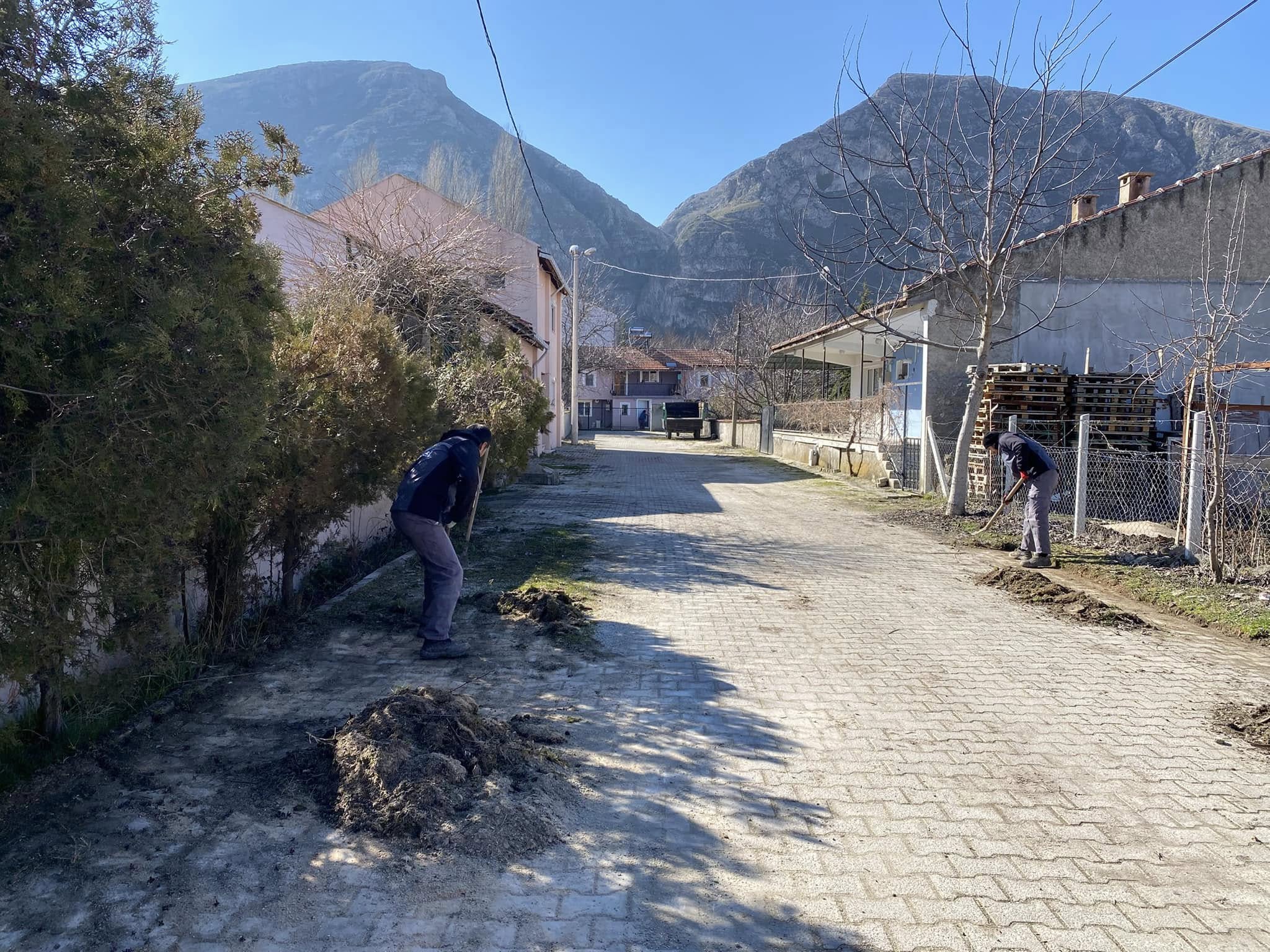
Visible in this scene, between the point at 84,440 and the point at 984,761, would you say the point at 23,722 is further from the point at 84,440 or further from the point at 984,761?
the point at 984,761

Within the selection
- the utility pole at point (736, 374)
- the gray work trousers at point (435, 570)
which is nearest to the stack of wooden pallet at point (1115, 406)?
the gray work trousers at point (435, 570)

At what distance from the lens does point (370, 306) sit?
677 cm

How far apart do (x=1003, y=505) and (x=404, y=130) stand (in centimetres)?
15965

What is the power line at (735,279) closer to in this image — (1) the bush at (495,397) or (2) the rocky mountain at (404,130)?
(1) the bush at (495,397)

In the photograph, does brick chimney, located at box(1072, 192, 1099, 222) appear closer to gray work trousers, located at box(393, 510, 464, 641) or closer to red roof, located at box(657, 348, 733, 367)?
gray work trousers, located at box(393, 510, 464, 641)

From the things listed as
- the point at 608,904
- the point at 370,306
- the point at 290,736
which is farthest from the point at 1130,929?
the point at 370,306

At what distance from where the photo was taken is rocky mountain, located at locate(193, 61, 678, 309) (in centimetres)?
13262

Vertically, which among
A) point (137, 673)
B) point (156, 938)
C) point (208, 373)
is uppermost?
point (208, 373)

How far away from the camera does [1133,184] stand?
59.1ft

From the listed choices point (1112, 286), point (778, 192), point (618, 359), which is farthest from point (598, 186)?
point (1112, 286)

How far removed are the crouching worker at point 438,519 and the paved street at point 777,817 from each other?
0.91 feet

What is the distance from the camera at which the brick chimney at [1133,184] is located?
17.8m

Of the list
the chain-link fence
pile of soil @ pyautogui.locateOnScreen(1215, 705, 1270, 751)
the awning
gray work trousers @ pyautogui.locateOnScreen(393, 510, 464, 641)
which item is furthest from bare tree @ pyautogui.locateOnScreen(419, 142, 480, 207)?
pile of soil @ pyautogui.locateOnScreen(1215, 705, 1270, 751)

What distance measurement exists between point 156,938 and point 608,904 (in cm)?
144
